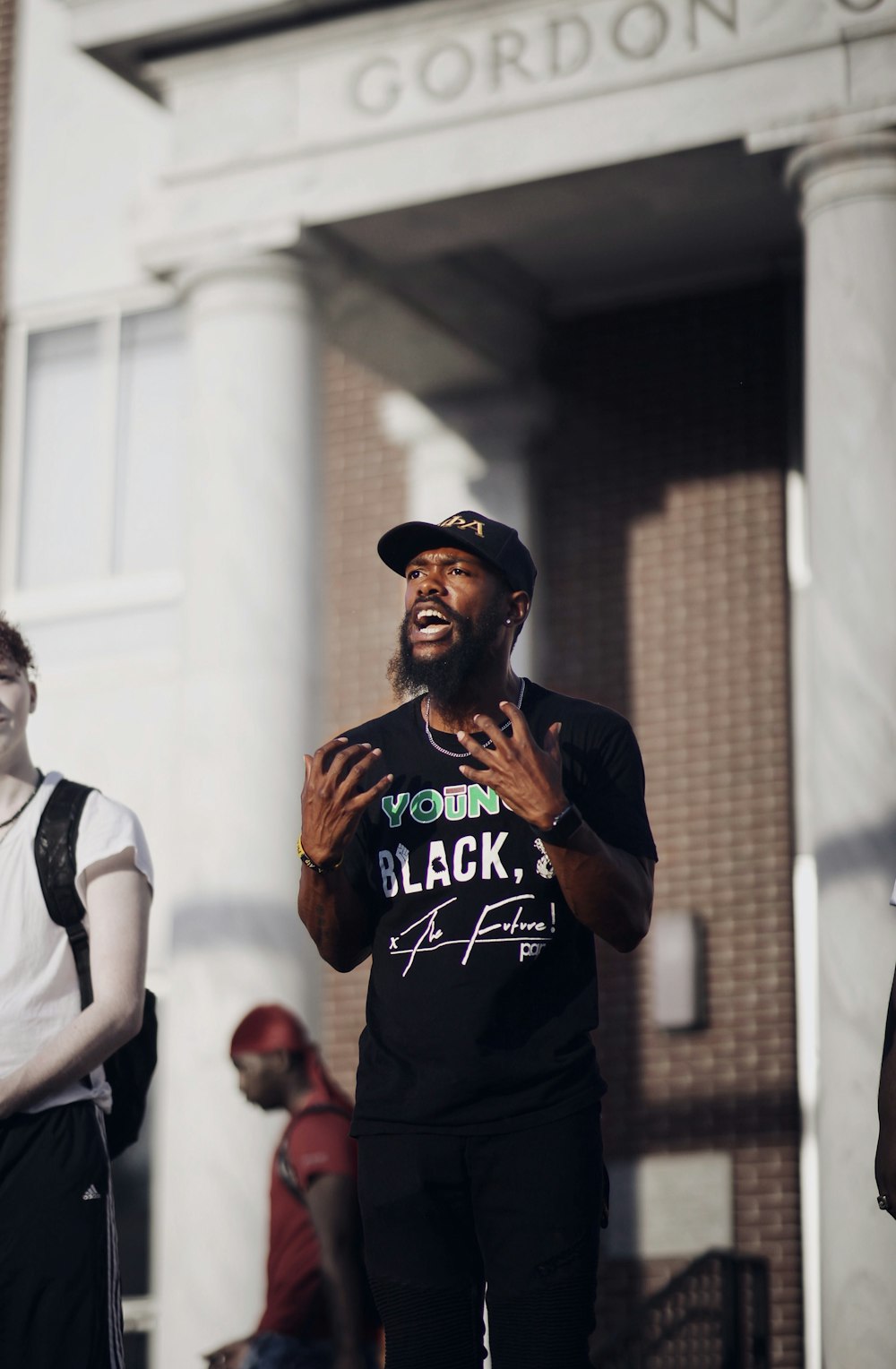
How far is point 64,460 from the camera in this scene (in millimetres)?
12969

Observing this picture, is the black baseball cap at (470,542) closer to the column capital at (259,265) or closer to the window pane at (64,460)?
the column capital at (259,265)

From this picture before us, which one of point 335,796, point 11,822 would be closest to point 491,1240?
point 335,796

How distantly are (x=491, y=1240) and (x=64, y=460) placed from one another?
9.92m

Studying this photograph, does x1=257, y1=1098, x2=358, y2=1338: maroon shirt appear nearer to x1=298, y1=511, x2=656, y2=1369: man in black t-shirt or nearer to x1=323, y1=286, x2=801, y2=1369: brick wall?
x1=298, y1=511, x2=656, y2=1369: man in black t-shirt

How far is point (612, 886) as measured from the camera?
360cm

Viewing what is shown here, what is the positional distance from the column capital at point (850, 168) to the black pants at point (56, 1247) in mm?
5687

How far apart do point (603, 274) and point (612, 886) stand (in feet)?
27.2

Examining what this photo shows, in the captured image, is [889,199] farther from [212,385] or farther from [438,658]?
[438,658]

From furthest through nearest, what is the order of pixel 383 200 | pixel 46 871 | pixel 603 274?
pixel 603 274, pixel 383 200, pixel 46 871

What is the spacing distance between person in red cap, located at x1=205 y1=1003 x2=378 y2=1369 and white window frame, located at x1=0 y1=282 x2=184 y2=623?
22.5ft

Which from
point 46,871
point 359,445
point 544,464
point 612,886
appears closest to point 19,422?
point 359,445

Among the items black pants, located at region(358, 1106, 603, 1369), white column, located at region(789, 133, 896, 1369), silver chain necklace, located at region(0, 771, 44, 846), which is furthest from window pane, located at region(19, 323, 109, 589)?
black pants, located at region(358, 1106, 603, 1369)

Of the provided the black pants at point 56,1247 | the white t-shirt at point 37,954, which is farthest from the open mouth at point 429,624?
the black pants at point 56,1247

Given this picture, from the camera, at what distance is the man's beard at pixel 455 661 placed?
3.88m
